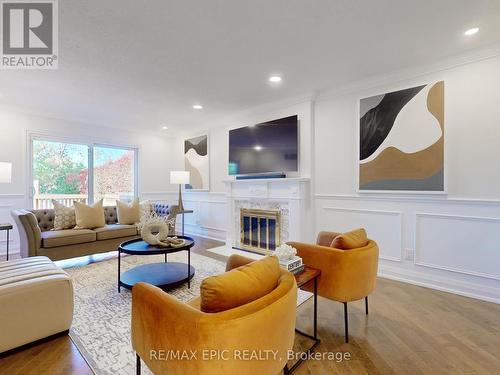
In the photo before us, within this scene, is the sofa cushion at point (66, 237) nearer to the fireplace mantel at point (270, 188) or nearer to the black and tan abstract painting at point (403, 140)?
the fireplace mantel at point (270, 188)

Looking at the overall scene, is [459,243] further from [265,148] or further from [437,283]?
[265,148]

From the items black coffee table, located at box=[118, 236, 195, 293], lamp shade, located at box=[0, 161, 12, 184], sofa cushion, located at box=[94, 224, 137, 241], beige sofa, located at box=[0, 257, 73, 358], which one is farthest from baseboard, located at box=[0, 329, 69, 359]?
lamp shade, located at box=[0, 161, 12, 184]

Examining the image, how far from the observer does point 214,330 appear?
1011 millimetres

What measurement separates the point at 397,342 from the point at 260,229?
269 centimetres

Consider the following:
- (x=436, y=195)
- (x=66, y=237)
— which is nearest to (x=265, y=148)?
(x=436, y=195)

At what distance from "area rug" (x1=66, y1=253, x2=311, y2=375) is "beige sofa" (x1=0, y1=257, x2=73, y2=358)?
0.70 ft

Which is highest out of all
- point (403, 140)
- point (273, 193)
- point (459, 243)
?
point (403, 140)

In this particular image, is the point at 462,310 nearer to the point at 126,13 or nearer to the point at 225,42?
the point at 225,42

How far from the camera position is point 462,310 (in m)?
2.43

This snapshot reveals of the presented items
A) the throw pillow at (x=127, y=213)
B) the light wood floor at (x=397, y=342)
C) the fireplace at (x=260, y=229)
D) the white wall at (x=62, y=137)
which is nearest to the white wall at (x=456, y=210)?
the light wood floor at (x=397, y=342)

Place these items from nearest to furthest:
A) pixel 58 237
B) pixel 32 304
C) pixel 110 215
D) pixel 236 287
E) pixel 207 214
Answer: pixel 236 287, pixel 32 304, pixel 58 237, pixel 110 215, pixel 207 214

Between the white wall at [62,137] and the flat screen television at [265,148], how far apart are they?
8.28ft

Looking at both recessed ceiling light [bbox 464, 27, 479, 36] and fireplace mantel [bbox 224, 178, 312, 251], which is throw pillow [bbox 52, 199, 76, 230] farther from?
recessed ceiling light [bbox 464, 27, 479, 36]

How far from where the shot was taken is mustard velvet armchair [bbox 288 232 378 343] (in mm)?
1944
